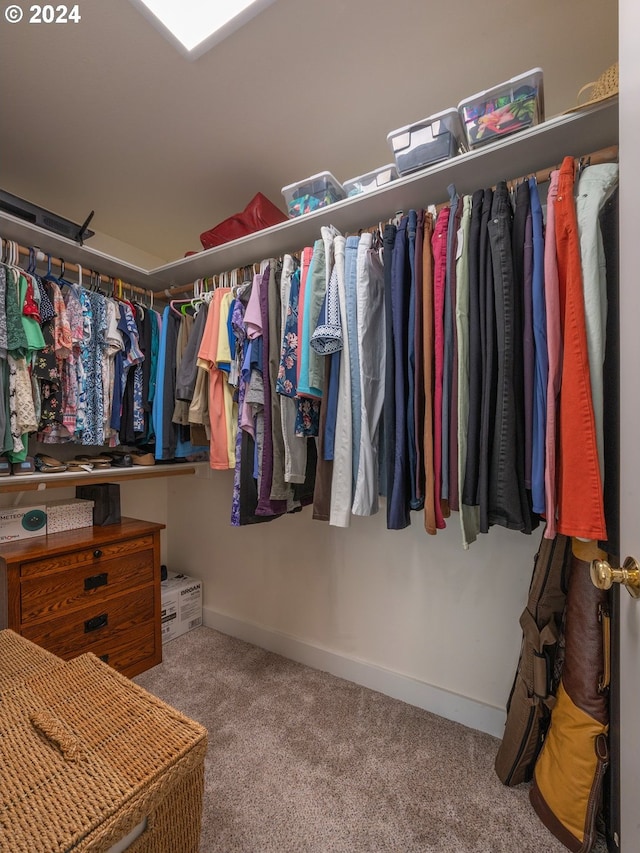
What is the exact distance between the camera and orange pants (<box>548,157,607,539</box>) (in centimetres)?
88

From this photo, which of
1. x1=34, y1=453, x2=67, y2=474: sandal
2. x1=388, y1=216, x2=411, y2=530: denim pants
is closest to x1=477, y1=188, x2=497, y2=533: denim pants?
x1=388, y1=216, x2=411, y2=530: denim pants

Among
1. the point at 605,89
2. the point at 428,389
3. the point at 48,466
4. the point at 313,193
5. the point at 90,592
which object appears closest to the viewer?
the point at 605,89

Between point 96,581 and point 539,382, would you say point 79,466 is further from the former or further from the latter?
point 539,382

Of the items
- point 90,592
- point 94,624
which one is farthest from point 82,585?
point 94,624

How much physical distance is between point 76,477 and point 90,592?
56cm

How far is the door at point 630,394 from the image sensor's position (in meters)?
0.68

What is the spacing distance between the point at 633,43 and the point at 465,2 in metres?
0.75

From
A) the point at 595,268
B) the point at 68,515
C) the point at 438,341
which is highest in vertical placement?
the point at 595,268

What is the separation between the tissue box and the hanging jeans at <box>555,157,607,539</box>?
2140 millimetres

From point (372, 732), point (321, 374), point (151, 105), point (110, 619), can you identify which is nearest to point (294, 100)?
point (151, 105)

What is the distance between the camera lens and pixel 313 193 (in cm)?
154

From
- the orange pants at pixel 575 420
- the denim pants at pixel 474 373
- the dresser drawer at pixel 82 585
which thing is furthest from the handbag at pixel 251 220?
the dresser drawer at pixel 82 585

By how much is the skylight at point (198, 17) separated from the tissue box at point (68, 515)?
1985mm

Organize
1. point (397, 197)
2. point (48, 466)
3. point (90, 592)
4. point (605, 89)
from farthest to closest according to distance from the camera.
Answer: point (90, 592)
point (48, 466)
point (397, 197)
point (605, 89)
